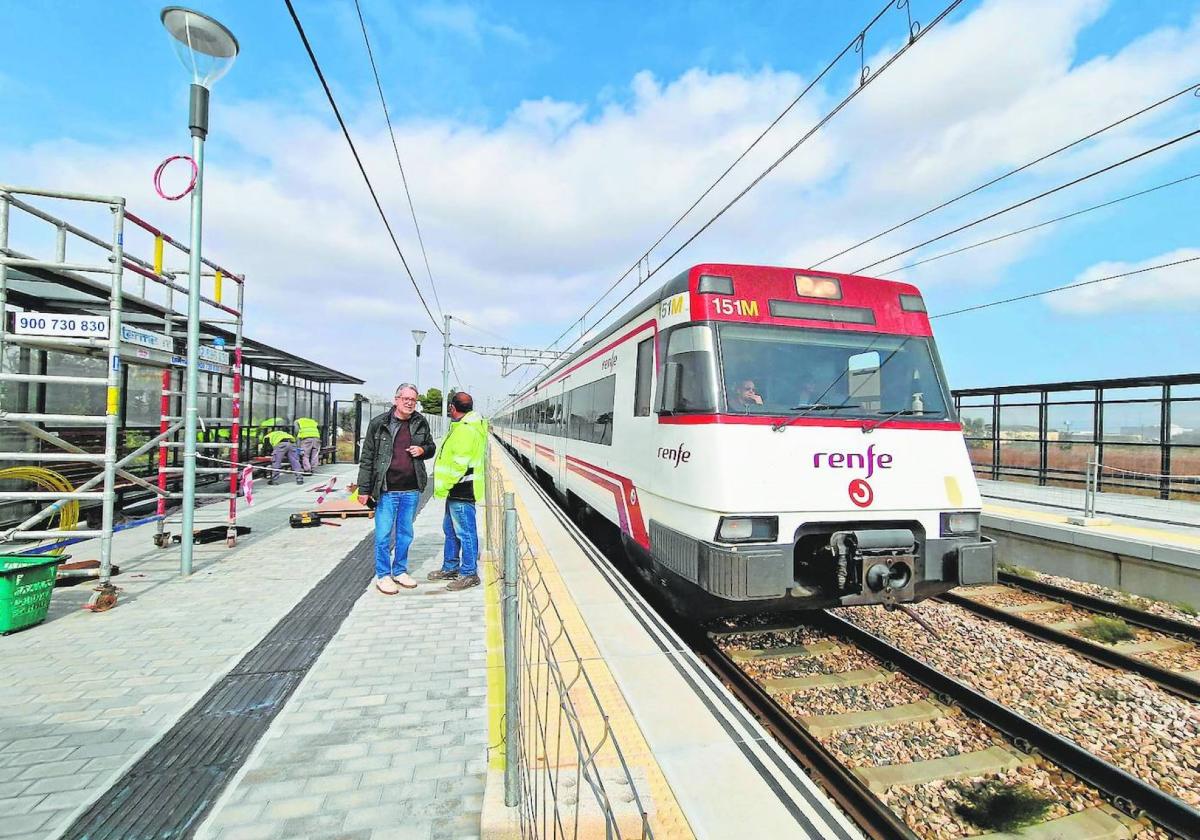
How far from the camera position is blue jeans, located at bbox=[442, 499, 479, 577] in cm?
574

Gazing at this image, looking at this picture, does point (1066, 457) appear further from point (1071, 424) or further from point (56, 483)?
point (56, 483)

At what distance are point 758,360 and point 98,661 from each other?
4.98 meters

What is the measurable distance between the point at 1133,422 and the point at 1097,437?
0.58m

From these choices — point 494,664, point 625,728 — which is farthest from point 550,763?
point 494,664

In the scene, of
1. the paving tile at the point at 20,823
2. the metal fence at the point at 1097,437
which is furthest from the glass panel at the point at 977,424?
the paving tile at the point at 20,823

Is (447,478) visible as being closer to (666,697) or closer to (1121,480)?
(666,697)

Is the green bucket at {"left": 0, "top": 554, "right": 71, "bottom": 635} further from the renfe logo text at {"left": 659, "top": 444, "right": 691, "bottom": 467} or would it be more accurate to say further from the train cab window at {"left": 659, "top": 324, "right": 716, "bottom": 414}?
the train cab window at {"left": 659, "top": 324, "right": 716, "bottom": 414}

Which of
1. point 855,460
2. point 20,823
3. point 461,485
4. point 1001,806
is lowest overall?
point 1001,806

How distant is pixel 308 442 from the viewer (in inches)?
591

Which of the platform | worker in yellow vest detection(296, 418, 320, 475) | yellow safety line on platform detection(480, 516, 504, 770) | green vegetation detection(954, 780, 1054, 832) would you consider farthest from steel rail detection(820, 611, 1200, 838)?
worker in yellow vest detection(296, 418, 320, 475)

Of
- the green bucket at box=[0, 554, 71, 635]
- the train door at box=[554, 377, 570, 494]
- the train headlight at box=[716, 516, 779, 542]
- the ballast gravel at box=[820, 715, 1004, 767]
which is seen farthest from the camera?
the train door at box=[554, 377, 570, 494]

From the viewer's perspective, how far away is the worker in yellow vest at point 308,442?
14.4 m

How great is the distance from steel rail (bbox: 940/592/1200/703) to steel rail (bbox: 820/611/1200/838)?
183cm

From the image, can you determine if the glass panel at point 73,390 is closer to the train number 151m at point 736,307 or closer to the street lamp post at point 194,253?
the street lamp post at point 194,253
